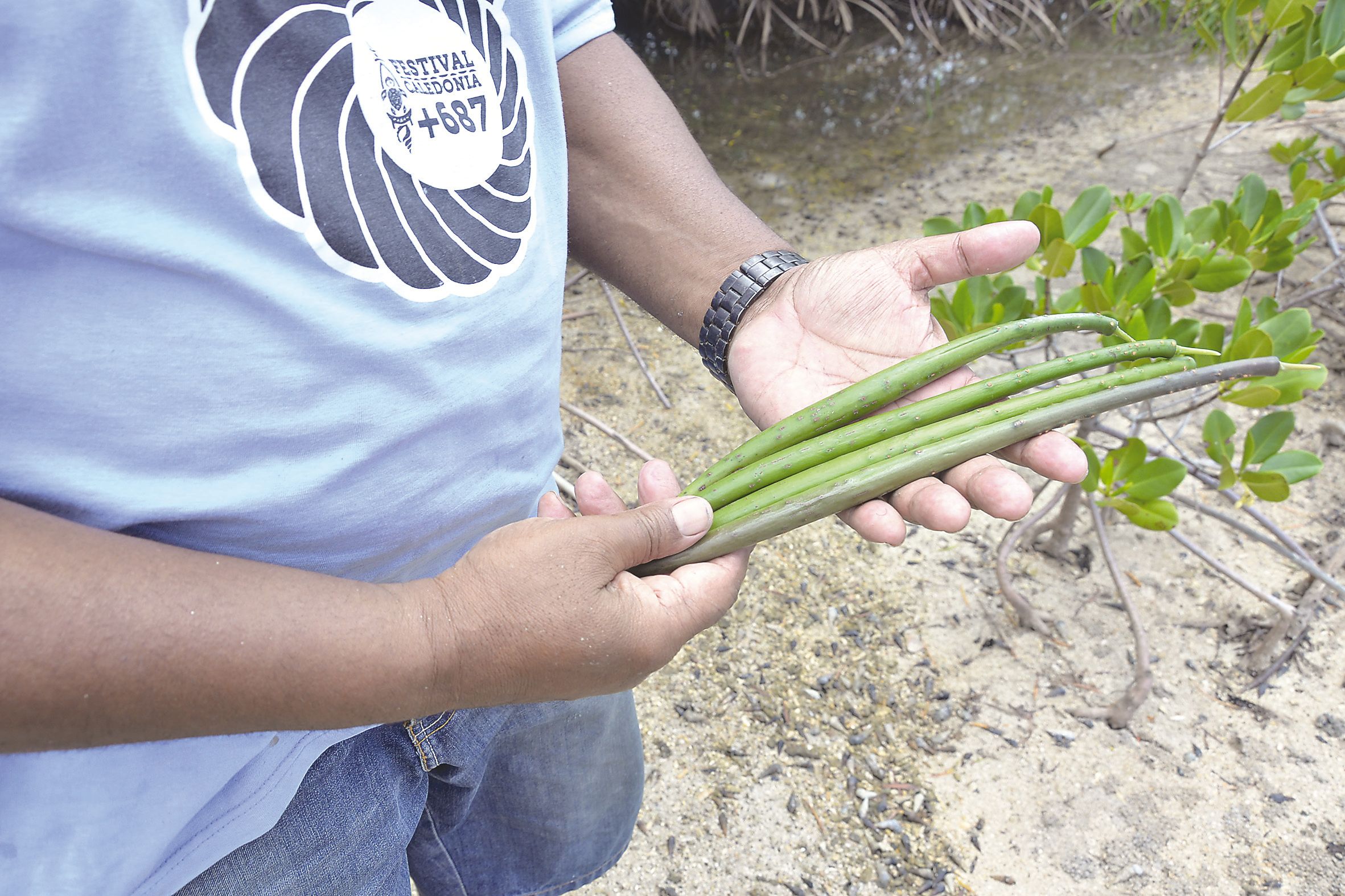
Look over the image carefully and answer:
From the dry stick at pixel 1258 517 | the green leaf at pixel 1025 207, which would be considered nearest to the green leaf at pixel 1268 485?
the dry stick at pixel 1258 517

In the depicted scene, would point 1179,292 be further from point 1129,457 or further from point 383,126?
point 383,126

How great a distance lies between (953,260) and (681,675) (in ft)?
6.18

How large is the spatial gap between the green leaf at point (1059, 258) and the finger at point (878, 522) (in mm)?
1376

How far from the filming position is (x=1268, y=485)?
2312 millimetres

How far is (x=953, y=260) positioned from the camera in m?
1.60

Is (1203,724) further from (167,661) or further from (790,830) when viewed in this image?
(167,661)

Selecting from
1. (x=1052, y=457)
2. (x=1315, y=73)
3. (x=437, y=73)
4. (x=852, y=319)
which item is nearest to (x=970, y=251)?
(x=852, y=319)

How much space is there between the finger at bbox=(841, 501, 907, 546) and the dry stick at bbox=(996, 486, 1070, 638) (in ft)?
5.24

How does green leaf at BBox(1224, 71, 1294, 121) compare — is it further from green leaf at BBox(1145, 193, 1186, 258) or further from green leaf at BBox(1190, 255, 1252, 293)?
green leaf at BBox(1190, 255, 1252, 293)

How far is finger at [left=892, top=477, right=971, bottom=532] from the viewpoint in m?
1.38

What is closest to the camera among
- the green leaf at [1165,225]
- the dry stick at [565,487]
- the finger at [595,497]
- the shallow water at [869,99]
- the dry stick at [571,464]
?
the finger at [595,497]

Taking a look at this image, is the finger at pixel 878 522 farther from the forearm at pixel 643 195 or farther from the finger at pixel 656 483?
the forearm at pixel 643 195

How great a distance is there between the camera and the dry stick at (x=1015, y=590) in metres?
2.90

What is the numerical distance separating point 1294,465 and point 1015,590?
102cm
